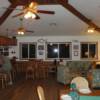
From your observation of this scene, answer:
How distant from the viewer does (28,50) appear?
12.5 meters

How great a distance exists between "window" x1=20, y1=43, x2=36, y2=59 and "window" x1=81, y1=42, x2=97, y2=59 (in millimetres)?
3006

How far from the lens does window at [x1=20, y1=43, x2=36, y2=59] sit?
12.4 meters

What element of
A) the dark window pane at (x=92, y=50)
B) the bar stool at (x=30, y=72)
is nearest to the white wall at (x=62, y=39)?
the dark window pane at (x=92, y=50)

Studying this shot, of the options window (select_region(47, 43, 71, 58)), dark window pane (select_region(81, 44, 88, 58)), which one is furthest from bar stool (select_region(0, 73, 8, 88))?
dark window pane (select_region(81, 44, 88, 58))

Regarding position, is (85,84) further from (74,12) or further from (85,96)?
(74,12)

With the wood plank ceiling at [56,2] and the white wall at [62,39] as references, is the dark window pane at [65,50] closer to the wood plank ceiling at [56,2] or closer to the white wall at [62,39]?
the white wall at [62,39]

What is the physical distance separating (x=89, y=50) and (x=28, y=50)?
3.74m

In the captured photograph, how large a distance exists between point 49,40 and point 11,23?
336 cm

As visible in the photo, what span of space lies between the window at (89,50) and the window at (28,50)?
3006 mm

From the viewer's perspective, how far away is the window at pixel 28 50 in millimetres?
12445

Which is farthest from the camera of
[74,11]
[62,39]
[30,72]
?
[62,39]

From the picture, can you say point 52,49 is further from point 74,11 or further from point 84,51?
point 74,11

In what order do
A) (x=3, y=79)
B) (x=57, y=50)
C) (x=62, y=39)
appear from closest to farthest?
(x=3, y=79) < (x=62, y=39) < (x=57, y=50)

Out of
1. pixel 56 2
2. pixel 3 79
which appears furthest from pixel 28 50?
pixel 56 2
